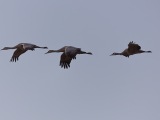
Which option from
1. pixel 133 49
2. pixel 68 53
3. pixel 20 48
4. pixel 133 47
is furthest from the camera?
pixel 20 48

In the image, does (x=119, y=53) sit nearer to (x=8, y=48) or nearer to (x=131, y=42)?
(x=131, y=42)

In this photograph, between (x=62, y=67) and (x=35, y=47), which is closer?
(x=35, y=47)

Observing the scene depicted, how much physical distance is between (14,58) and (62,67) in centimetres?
391

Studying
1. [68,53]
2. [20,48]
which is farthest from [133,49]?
[20,48]

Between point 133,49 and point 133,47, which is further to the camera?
point 133,49

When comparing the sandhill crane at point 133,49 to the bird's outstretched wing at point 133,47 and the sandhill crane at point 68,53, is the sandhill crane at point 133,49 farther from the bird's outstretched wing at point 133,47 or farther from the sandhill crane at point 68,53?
the sandhill crane at point 68,53

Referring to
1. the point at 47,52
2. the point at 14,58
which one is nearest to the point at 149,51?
the point at 47,52

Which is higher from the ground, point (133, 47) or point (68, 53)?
point (133, 47)

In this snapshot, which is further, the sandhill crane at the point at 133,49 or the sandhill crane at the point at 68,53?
the sandhill crane at the point at 133,49

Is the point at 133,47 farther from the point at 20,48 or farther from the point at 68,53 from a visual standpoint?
the point at 20,48

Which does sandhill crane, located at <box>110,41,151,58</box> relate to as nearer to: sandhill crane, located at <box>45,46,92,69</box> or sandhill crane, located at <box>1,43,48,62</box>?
sandhill crane, located at <box>45,46,92,69</box>

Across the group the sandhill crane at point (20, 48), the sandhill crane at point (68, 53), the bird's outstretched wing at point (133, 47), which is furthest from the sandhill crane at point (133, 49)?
the sandhill crane at point (20, 48)

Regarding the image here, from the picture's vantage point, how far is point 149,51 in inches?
1291

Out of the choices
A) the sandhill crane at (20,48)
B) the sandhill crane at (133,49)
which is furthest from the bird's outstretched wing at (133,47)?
the sandhill crane at (20,48)
